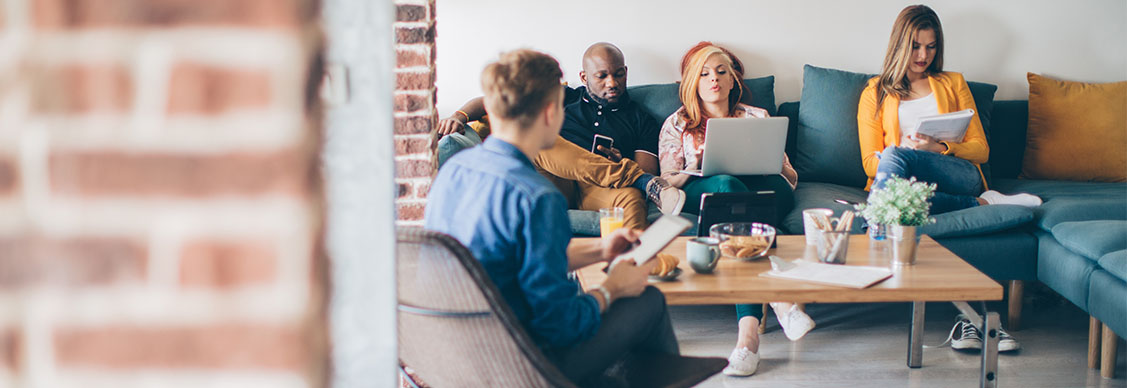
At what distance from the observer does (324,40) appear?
1.32 feet

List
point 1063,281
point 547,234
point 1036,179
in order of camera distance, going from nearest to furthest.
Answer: point 547,234, point 1063,281, point 1036,179

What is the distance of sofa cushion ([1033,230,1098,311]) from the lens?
2.69 meters

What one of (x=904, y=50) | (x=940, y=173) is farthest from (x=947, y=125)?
(x=904, y=50)

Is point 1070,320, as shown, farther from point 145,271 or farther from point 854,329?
point 145,271

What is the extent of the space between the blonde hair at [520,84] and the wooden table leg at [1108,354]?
2.11 meters

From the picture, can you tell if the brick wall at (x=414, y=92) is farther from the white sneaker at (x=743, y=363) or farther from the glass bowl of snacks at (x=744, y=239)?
the white sneaker at (x=743, y=363)

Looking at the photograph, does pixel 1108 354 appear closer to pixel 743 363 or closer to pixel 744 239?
pixel 743 363

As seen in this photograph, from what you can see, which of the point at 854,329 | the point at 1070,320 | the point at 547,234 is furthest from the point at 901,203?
the point at 1070,320

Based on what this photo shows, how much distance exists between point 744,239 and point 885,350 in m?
0.95

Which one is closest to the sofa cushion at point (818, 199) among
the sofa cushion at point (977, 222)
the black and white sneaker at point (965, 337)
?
the sofa cushion at point (977, 222)

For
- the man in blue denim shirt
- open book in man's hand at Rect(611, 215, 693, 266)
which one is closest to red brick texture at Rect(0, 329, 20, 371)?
the man in blue denim shirt

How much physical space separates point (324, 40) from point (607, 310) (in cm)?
132

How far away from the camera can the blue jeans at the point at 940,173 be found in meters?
3.27

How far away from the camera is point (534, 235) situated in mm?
1465
